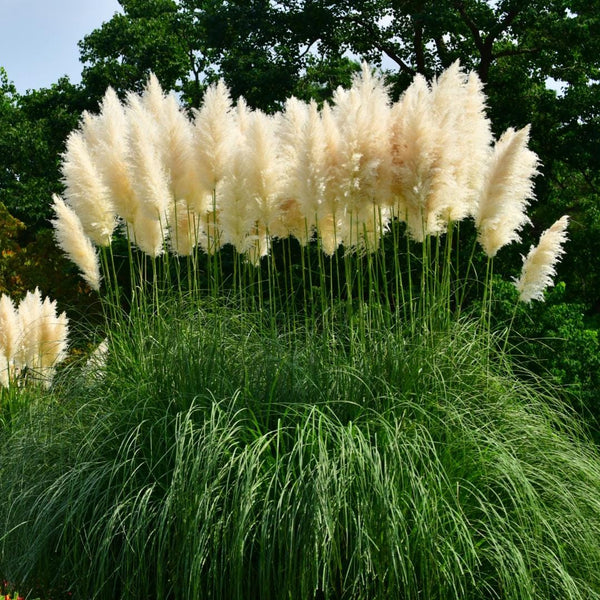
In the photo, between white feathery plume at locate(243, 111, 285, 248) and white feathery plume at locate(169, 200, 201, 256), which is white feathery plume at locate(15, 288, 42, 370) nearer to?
white feathery plume at locate(169, 200, 201, 256)

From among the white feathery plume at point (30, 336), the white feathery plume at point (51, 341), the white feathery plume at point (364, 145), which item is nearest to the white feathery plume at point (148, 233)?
the white feathery plume at point (364, 145)

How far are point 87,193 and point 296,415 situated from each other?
228cm

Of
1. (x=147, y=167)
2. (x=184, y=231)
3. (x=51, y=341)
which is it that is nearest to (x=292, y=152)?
(x=147, y=167)

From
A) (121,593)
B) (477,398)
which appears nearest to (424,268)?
(477,398)

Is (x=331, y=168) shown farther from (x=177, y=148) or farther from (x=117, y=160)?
(x=117, y=160)

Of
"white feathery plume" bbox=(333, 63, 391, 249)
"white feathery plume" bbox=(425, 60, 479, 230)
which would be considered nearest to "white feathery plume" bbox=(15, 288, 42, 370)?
"white feathery plume" bbox=(333, 63, 391, 249)

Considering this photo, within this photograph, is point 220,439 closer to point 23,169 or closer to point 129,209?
point 129,209

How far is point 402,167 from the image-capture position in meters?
4.69

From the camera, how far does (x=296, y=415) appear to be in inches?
155

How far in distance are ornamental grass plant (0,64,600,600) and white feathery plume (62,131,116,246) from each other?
0.02 m

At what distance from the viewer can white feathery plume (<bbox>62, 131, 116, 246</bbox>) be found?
528cm

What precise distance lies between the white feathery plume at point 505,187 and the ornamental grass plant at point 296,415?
0.05 ft

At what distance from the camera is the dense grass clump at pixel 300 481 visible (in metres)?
3.51

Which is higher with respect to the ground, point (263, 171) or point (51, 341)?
point (263, 171)
